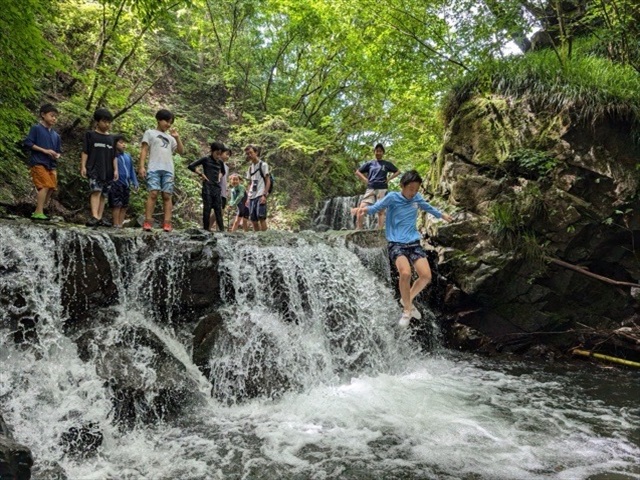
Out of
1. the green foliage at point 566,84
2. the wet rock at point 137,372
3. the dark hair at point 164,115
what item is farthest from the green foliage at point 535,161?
the wet rock at point 137,372

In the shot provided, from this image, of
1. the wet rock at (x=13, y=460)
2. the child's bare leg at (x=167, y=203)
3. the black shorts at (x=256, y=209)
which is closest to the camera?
the wet rock at (x=13, y=460)

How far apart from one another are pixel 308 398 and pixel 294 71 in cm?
1682

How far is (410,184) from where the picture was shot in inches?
236

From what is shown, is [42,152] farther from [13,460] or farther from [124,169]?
[13,460]

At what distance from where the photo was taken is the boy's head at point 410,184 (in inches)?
236

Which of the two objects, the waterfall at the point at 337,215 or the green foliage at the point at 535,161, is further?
the waterfall at the point at 337,215

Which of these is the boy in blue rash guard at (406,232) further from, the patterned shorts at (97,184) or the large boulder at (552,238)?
the patterned shorts at (97,184)

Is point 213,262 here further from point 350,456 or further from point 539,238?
point 539,238

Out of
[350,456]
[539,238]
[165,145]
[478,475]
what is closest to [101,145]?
[165,145]

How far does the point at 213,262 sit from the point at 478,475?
4539mm

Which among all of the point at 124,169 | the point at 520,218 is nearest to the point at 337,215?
the point at 520,218

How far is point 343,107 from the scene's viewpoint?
63.2 ft

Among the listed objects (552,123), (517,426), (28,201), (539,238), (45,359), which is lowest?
(517,426)

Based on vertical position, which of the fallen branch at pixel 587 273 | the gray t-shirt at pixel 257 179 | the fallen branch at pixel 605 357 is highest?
the gray t-shirt at pixel 257 179
